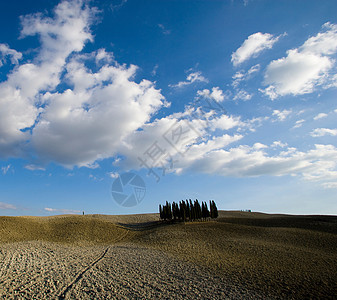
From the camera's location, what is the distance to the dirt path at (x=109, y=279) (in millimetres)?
12359

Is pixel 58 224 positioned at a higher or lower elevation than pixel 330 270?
higher

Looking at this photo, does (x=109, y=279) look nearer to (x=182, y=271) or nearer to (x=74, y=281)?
(x=74, y=281)

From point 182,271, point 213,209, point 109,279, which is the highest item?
point 213,209

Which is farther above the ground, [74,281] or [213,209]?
[213,209]

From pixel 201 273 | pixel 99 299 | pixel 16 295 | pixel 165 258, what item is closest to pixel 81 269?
pixel 16 295

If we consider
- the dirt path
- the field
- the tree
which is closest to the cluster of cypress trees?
the tree

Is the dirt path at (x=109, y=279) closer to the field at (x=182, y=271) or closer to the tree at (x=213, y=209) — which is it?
the field at (x=182, y=271)

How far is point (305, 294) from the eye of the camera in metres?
12.6

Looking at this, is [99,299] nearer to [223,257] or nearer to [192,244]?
[223,257]

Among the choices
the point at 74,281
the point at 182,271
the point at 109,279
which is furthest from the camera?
the point at 182,271

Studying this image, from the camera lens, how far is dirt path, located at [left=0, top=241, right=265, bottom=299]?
12.4 m

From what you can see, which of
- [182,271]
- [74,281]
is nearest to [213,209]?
[182,271]

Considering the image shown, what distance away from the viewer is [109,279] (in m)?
14.4

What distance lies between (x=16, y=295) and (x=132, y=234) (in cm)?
2713
